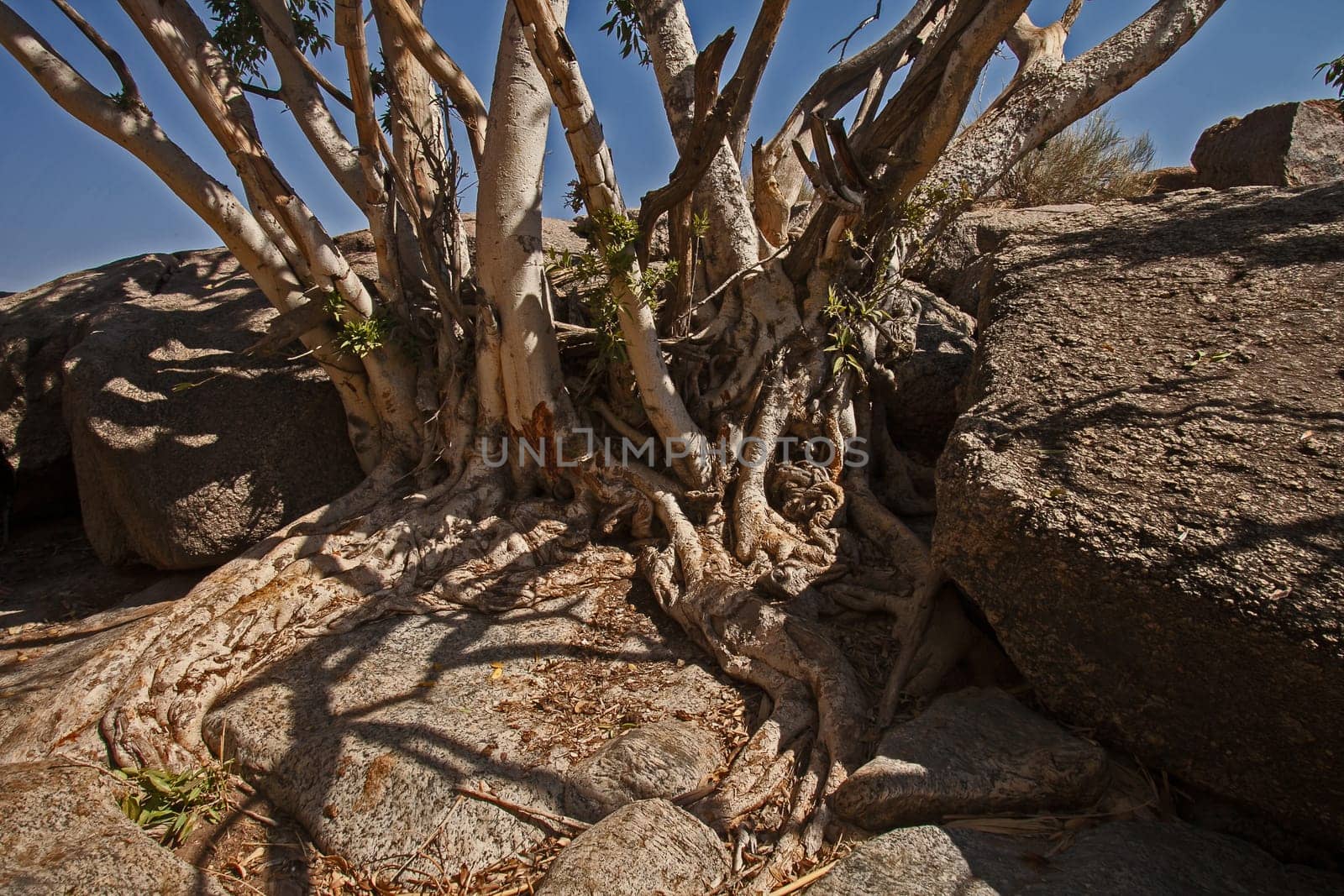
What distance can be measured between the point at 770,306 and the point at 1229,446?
7.47 ft

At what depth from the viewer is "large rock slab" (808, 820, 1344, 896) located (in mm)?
2041

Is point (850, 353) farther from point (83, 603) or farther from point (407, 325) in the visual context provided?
point (83, 603)

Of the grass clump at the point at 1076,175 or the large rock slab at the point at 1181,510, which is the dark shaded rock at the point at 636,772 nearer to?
the large rock slab at the point at 1181,510

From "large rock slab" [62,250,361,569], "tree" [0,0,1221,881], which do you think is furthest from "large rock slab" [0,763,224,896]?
"large rock slab" [62,250,361,569]

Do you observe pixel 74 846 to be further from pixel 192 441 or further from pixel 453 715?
pixel 192 441

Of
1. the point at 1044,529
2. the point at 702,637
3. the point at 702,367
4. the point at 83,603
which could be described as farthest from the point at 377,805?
the point at 83,603

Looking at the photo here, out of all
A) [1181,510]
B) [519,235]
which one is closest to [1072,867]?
[1181,510]

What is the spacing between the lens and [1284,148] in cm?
689

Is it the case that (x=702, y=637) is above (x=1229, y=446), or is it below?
below

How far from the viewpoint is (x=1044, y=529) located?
2.40 meters

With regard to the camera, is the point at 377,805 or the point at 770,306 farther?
the point at 770,306

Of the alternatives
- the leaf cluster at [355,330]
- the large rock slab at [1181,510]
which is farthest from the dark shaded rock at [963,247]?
the leaf cluster at [355,330]

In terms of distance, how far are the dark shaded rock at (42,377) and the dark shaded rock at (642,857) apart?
17.9 ft

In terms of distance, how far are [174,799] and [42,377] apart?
4548mm
